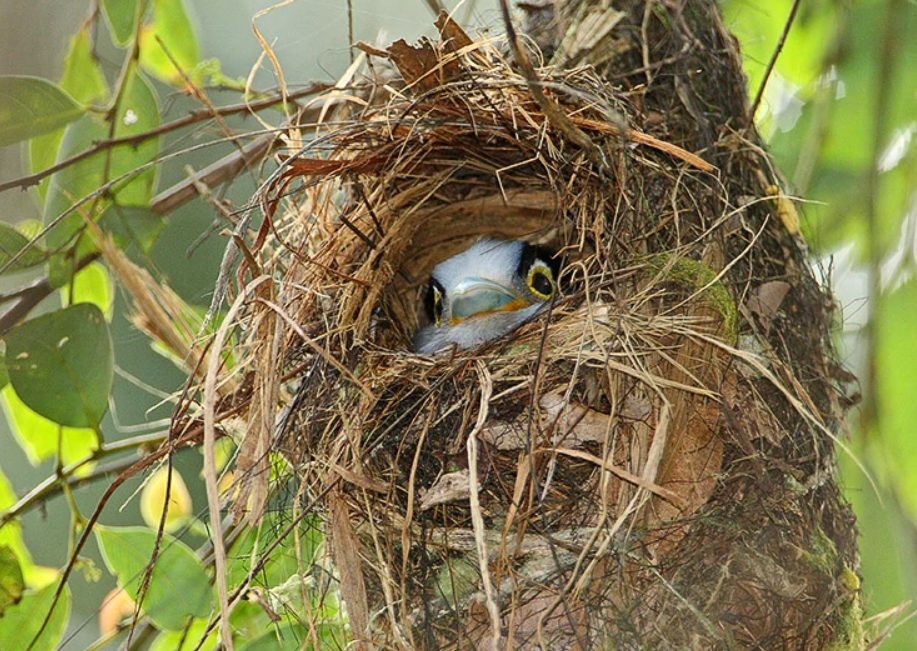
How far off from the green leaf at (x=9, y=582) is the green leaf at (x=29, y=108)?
0.84 metres

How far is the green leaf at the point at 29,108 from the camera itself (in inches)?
77.9

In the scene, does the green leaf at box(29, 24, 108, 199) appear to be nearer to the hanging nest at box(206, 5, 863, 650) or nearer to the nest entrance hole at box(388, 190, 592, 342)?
the hanging nest at box(206, 5, 863, 650)

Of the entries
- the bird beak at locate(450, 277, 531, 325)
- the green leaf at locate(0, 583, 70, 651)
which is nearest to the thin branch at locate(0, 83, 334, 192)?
the bird beak at locate(450, 277, 531, 325)

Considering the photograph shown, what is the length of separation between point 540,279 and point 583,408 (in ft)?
3.09

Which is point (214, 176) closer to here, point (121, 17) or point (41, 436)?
point (121, 17)

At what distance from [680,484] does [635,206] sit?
21.2 inches

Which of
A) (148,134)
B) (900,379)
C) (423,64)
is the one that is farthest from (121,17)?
(900,379)

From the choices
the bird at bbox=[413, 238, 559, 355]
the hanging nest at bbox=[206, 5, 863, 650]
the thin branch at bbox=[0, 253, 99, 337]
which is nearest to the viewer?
the hanging nest at bbox=[206, 5, 863, 650]

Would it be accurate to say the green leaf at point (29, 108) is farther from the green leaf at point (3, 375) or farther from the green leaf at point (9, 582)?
the green leaf at point (9, 582)

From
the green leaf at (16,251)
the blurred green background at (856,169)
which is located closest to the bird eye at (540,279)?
the blurred green background at (856,169)

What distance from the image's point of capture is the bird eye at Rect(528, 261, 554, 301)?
8.45 ft

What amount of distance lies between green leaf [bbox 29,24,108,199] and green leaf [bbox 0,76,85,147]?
128 millimetres

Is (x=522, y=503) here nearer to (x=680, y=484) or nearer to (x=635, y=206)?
(x=680, y=484)

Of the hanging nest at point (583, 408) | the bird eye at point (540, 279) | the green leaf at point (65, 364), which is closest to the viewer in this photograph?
the hanging nest at point (583, 408)
